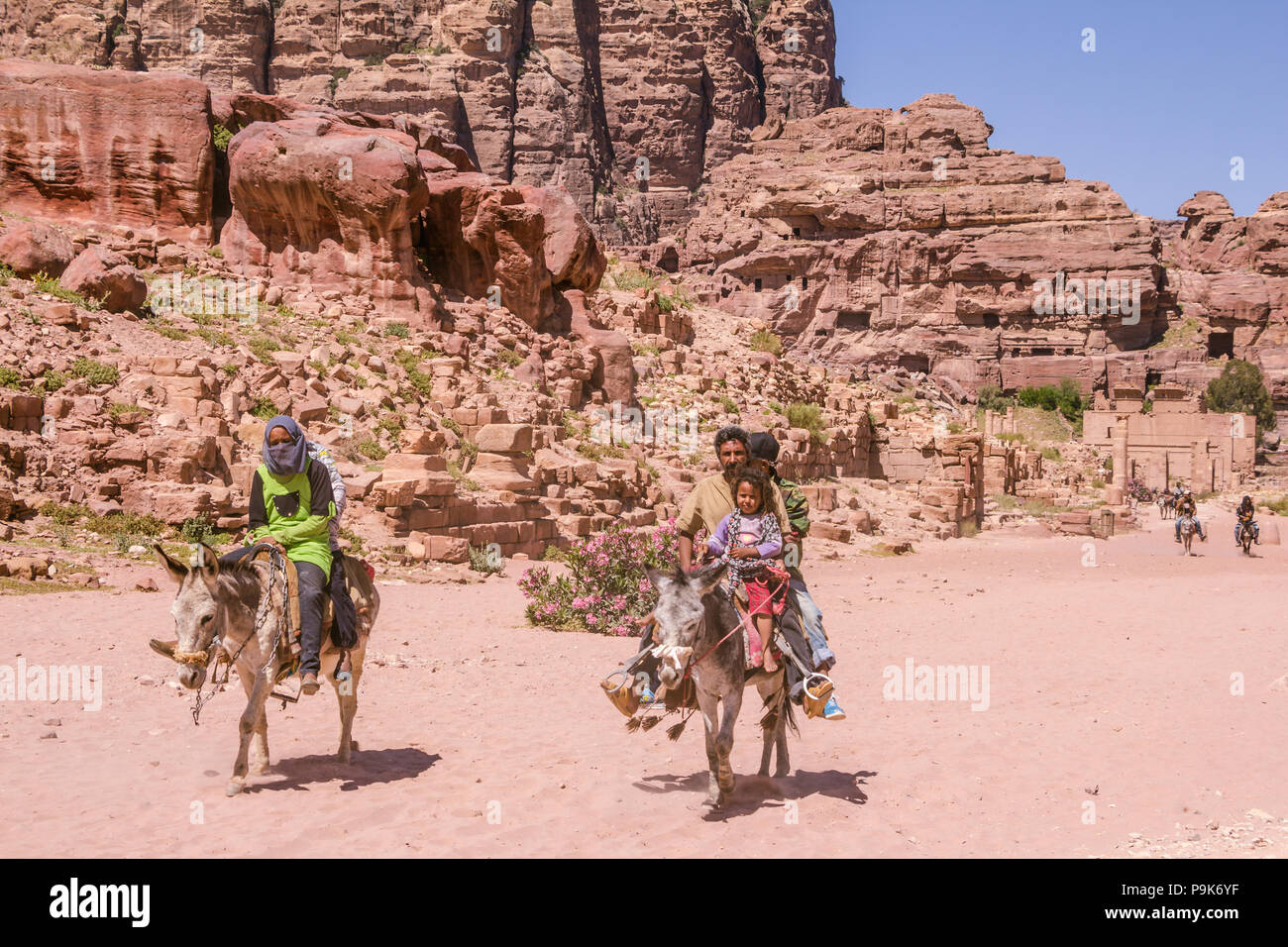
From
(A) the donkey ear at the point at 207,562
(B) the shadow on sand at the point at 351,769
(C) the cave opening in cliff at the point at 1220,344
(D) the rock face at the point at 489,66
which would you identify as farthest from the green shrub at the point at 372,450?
(C) the cave opening in cliff at the point at 1220,344

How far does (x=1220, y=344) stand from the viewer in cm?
7688

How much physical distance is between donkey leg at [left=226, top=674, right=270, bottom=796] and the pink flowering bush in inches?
287

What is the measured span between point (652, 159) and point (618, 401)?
66.3 metres

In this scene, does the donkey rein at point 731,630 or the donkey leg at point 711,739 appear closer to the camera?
the donkey rein at point 731,630

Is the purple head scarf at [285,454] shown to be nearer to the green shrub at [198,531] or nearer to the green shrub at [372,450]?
the green shrub at [198,531]

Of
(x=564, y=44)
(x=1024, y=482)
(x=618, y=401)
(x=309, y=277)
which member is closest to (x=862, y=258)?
(x=564, y=44)

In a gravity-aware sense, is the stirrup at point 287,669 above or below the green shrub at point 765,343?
below

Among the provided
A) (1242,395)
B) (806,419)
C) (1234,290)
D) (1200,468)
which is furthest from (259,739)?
(1234,290)

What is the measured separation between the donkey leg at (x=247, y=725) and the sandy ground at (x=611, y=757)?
121 mm

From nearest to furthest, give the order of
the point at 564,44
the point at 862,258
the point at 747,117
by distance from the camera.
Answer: the point at 862,258, the point at 564,44, the point at 747,117

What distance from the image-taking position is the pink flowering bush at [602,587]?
14.1 meters

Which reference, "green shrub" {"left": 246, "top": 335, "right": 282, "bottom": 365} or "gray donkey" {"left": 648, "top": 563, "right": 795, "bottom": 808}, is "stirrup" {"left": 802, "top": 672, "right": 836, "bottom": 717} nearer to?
"gray donkey" {"left": 648, "top": 563, "right": 795, "bottom": 808}

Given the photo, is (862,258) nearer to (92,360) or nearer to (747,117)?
(747,117)
